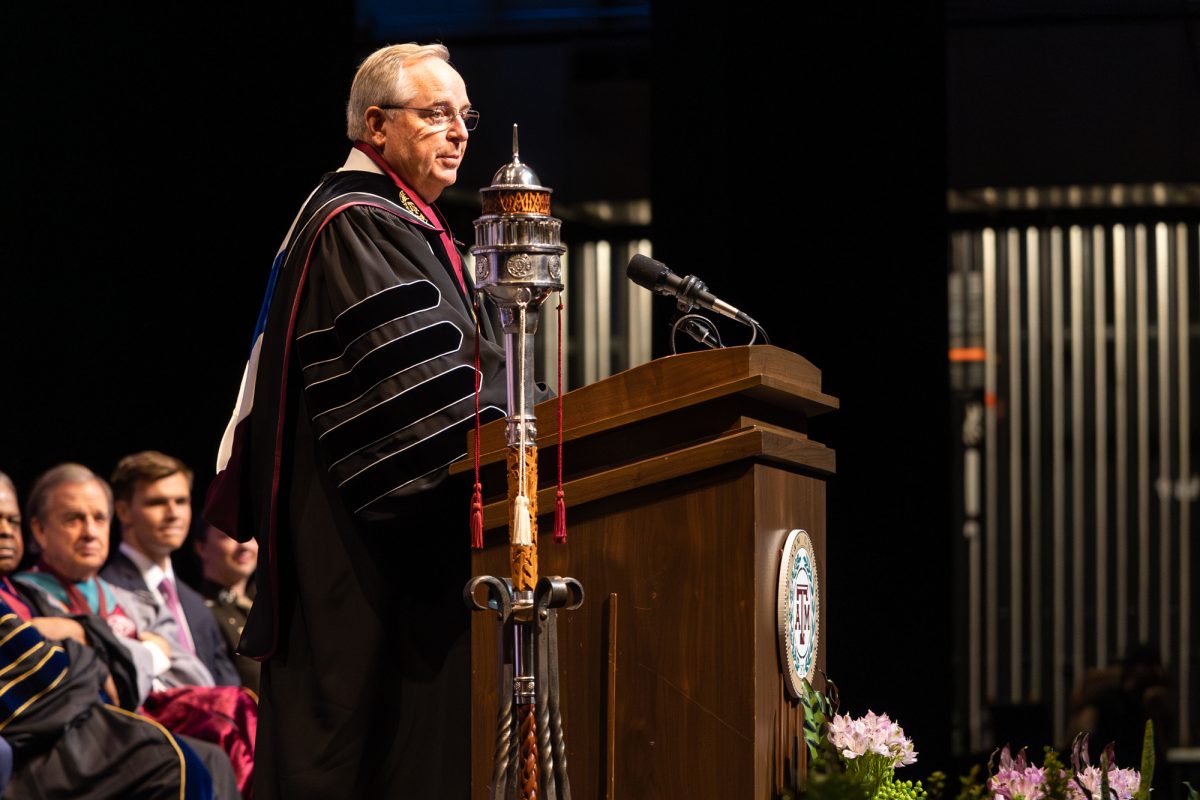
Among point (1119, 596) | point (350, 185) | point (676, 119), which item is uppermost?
point (676, 119)

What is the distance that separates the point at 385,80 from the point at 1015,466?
14.1 feet

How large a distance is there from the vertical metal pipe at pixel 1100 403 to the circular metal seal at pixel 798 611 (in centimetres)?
438

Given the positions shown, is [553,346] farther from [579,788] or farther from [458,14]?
[579,788]

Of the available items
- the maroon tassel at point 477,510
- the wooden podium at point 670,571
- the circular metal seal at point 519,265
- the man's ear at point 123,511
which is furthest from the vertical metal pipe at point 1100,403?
the circular metal seal at point 519,265

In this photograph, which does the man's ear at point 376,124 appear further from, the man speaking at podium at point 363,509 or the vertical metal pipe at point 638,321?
the vertical metal pipe at point 638,321

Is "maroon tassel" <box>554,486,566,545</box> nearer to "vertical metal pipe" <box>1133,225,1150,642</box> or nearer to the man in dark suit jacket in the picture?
the man in dark suit jacket

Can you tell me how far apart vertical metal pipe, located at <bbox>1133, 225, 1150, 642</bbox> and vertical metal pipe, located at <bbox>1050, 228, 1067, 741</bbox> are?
28cm

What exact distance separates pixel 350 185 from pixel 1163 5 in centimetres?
395

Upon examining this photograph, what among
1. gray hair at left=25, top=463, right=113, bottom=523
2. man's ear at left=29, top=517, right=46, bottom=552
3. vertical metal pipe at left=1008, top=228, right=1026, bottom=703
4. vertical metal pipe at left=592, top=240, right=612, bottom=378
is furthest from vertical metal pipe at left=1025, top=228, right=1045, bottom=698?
man's ear at left=29, top=517, right=46, bottom=552

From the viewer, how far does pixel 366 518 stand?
7.86 ft

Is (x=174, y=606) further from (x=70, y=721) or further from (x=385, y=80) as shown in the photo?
(x=385, y=80)

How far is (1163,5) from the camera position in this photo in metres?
5.70

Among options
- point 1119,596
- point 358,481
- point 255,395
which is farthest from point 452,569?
point 1119,596

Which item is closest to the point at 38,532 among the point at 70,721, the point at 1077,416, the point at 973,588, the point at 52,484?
the point at 52,484
